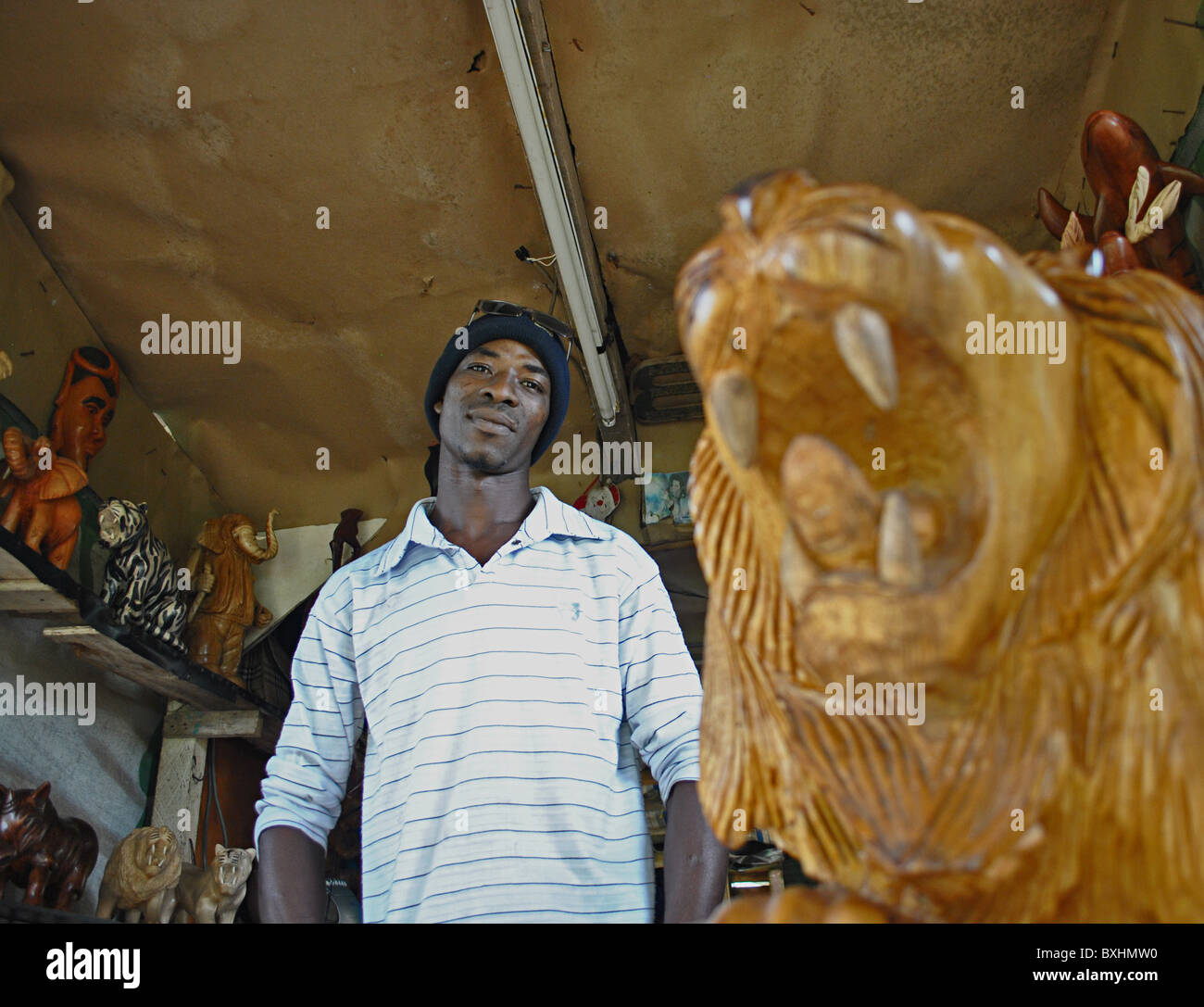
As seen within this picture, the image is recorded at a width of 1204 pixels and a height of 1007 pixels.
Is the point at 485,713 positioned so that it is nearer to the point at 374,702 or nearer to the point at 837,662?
the point at 374,702

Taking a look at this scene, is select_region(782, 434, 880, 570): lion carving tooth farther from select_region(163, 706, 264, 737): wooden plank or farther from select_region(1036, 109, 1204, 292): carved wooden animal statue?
select_region(163, 706, 264, 737): wooden plank

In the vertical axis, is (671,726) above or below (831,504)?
below

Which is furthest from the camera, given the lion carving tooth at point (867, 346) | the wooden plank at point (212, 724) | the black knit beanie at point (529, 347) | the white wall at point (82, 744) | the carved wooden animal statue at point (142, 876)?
the wooden plank at point (212, 724)

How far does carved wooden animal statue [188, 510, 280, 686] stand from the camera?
332cm

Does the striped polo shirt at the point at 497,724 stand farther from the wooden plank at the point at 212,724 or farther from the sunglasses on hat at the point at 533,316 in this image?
the wooden plank at the point at 212,724

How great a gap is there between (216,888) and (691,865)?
2219 millimetres

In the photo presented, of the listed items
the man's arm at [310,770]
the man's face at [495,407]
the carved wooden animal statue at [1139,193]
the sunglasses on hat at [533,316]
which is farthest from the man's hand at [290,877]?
the carved wooden animal statue at [1139,193]

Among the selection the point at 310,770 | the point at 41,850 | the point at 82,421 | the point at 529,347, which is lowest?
the point at 41,850

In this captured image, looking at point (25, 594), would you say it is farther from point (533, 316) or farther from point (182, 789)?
point (533, 316)

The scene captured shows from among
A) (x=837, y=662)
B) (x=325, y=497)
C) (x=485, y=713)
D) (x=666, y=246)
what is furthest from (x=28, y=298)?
(x=837, y=662)

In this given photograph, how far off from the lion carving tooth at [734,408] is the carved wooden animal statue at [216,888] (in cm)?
275

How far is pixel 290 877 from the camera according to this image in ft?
3.78

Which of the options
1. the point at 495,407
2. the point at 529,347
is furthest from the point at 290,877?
the point at 529,347

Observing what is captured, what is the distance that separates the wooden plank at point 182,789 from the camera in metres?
3.13
